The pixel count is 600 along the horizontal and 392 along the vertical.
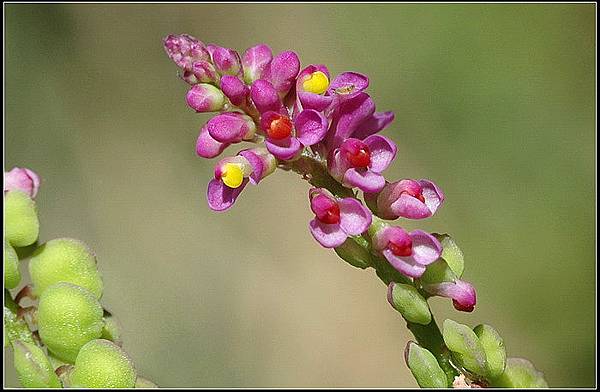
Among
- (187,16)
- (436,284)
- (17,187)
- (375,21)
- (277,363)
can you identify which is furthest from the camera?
(187,16)

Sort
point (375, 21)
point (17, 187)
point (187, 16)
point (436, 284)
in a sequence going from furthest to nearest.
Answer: point (187, 16), point (375, 21), point (17, 187), point (436, 284)

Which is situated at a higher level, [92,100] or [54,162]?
[92,100]

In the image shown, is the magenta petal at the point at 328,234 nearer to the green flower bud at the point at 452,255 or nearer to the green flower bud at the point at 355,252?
the green flower bud at the point at 355,252

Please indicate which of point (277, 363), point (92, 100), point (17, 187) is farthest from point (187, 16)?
point (17, 187)

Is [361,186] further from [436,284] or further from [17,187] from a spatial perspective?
[17,187]

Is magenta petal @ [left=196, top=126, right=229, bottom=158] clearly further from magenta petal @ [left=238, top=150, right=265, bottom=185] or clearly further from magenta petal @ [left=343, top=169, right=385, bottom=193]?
magenta petal @ [left=343, top=169, right=385, bottom=193]

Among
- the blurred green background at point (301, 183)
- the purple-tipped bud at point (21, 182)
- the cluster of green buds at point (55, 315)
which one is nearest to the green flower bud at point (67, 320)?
the cluster of green buds at point (55, 315)
